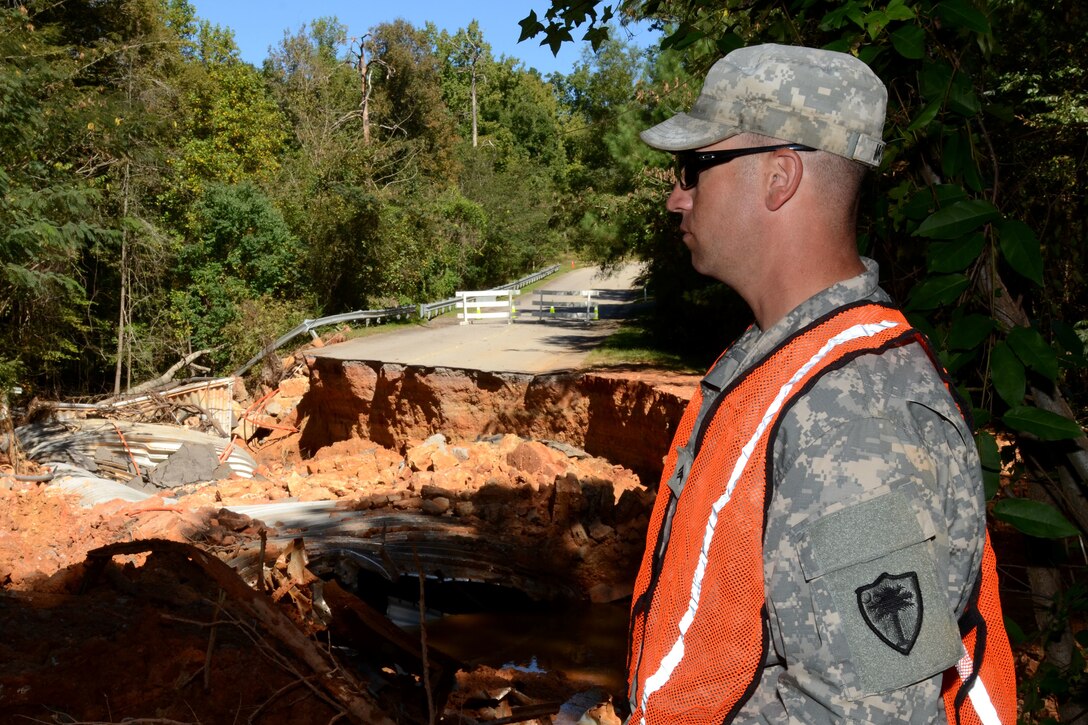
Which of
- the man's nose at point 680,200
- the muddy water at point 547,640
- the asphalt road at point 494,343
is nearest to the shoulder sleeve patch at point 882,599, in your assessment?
the man's nose at point 680,200

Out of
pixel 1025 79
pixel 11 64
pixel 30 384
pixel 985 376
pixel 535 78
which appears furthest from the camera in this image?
pixel 535 78

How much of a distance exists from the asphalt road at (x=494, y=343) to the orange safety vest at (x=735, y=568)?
13.3 metres

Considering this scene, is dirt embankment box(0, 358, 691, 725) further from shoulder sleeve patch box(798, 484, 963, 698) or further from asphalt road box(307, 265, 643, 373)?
shoulder sleeve patch box(798, 484, 963, 698)

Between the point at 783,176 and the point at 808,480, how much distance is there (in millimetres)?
533

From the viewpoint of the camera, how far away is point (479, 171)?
137ft

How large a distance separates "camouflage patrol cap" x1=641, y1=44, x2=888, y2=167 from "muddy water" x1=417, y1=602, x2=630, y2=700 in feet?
24.1

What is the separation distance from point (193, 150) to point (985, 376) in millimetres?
29598

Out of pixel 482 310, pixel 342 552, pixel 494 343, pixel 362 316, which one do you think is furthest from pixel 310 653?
pixel 482 310

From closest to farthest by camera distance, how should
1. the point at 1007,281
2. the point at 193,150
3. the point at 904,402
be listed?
the point at 904,402, the point at 1007,281, the point at 193,150

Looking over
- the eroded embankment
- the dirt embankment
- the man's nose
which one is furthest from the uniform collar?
the eroded embankment

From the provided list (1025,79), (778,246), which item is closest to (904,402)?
(778,246)

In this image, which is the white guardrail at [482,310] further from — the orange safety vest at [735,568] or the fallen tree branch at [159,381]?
the orange safety vest at [735,568]

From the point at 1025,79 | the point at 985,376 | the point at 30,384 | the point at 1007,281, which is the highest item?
the point at 1025,79

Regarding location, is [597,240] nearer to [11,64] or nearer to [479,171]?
[11,64]
